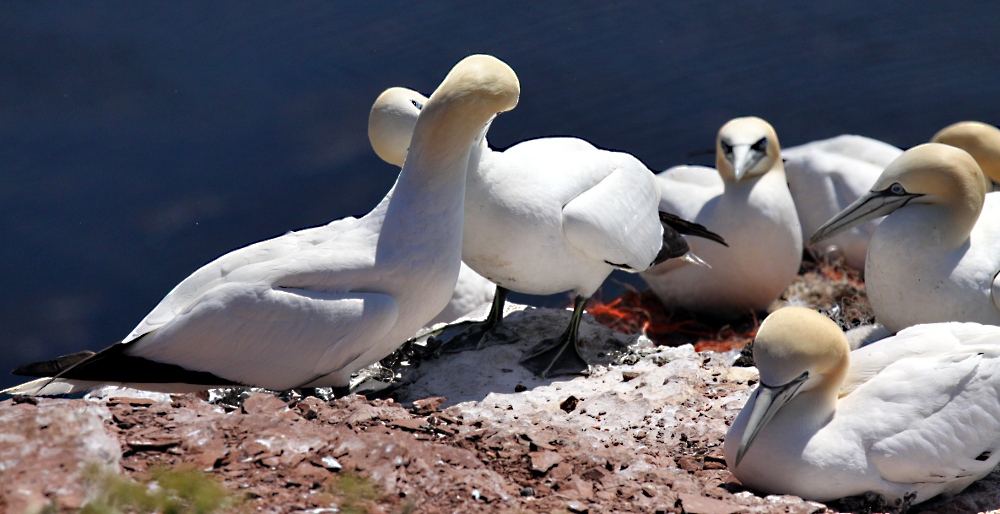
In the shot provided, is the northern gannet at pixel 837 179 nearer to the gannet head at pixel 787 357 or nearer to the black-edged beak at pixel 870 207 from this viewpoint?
the black-edged beak at pixel 870 207

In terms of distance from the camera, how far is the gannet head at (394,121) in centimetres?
490

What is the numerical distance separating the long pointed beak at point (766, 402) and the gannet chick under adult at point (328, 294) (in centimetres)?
150

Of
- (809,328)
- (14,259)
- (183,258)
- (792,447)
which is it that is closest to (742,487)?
(792,447)

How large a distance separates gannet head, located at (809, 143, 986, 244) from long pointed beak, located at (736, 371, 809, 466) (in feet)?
6.30

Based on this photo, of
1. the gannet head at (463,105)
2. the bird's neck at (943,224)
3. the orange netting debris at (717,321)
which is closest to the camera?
the gannet head at (463,105)

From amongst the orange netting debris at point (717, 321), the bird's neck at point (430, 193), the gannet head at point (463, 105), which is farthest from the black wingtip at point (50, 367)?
the orange netting debris at point (717, 321)

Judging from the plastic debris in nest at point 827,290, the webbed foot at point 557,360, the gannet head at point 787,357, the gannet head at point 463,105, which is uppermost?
the gannet head at point 463,105

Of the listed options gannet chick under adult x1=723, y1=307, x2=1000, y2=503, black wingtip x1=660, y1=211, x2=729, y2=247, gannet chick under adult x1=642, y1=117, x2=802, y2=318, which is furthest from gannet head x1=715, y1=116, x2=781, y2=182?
gannet chick under adult x1=723, y1=307, x2=1000, y2=503

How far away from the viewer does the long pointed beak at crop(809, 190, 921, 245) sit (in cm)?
502

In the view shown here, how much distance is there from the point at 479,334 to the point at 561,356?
1.91 feet

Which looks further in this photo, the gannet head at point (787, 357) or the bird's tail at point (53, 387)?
the bird's tail at point (53, 387)

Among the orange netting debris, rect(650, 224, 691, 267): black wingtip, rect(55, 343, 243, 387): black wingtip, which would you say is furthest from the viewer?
the orange netting debris

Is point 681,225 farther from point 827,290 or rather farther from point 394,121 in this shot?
point 827,290

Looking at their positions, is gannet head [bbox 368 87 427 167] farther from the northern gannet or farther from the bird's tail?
the northern gannet
